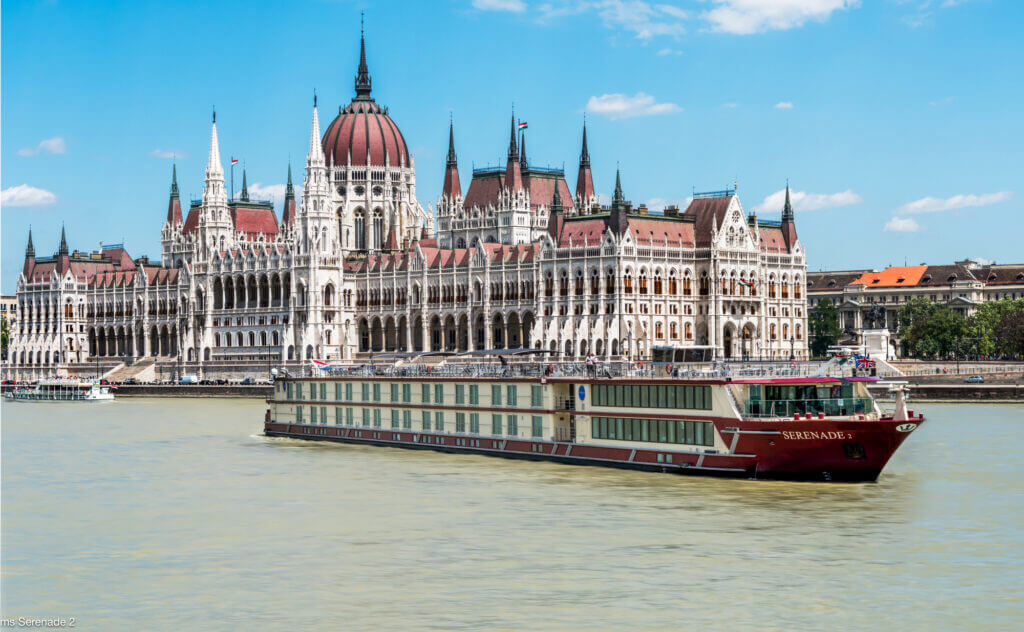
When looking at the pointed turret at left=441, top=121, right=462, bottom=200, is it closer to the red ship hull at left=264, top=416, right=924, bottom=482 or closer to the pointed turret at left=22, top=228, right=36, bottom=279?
the pointed turret at left=22, top=228, right=36, bottom=279

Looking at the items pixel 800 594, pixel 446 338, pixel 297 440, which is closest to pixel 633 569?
pixel 800 594

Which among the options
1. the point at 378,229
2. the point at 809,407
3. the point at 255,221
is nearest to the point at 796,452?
the point at 809,407

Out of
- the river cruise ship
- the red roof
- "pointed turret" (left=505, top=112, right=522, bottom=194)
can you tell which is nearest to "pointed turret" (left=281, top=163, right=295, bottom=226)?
the red roof

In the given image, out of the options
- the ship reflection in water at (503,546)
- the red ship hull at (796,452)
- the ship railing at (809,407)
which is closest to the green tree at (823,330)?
the ship reflection in water at (503,546)

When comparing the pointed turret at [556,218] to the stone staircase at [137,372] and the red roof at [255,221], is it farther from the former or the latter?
the red roof at [255,221]

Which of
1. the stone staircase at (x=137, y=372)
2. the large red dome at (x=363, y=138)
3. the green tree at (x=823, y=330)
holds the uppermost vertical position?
the large red dome at (x=363, y=138)

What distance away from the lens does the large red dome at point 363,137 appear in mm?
157875

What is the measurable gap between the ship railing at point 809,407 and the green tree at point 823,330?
100905 millimetres

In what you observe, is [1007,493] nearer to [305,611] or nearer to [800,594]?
[800,594]

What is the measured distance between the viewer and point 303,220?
472ft

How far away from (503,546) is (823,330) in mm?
119420

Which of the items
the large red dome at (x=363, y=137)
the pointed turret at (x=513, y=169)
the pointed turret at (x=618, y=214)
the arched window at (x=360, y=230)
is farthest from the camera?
the arched window at (x=360, y=230)

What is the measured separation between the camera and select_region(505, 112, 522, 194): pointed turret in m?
141

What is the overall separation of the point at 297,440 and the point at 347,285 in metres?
76.9
